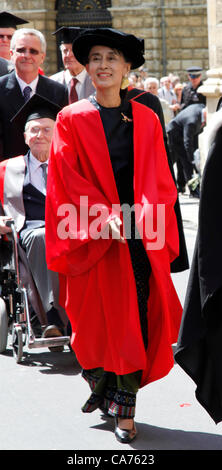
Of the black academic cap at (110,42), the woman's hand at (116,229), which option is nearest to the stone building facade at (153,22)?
the black academic cap at (110,42)

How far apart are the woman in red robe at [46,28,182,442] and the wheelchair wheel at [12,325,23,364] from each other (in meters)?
1.31

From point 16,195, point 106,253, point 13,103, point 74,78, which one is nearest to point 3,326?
point 16,195

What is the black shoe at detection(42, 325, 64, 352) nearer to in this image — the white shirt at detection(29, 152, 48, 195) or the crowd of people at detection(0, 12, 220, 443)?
the white shirt at detection(29, 152, 48, 195)

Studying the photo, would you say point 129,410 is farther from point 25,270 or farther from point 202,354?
point 25,270

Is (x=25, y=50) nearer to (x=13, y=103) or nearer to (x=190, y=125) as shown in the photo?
(x=13, y=103)

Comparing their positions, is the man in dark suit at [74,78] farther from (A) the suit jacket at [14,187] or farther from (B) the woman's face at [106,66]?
(B) the woman's face at [106,66]

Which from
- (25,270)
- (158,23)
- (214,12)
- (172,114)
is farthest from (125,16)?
(25,270)

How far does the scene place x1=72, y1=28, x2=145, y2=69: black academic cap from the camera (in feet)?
15.9

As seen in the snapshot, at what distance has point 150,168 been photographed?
15.8ft

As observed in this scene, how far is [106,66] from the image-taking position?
192 inches

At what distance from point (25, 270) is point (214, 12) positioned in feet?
24.1

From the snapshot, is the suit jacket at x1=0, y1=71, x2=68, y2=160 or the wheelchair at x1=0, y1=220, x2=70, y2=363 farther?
the suit jacket at x1=0, y1=71, x2=68, y2=160

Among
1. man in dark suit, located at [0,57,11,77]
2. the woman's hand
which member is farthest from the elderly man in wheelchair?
man in dark suit, located at [0,57,11,77]

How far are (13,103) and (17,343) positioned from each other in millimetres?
1800
